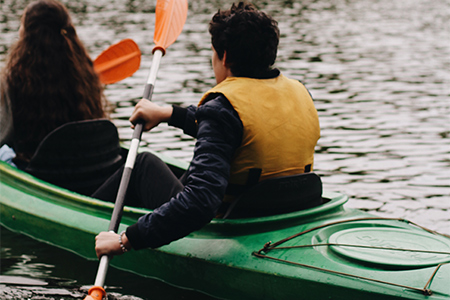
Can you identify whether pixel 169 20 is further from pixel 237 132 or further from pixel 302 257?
pixel 302 257

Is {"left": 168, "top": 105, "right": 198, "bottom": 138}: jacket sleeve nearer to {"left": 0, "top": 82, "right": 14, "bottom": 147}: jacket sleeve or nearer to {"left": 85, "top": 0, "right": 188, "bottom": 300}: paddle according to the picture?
{"left": 85, "top": 0, "right": 188, "bottom": 300}: paddle

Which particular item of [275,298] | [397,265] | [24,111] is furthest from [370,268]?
[24,111]

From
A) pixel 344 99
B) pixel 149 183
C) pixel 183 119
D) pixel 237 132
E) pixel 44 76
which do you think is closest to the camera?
pixel 237 132

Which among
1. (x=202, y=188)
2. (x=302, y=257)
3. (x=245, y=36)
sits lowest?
(x=302, y=257)

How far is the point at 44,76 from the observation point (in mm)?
3479

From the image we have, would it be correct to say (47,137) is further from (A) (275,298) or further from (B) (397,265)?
(B) (397,265)

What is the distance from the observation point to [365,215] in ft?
9.81

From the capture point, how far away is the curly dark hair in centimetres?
251

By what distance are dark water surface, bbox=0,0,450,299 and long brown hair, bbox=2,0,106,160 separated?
85cm

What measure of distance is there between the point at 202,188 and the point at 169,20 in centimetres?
179

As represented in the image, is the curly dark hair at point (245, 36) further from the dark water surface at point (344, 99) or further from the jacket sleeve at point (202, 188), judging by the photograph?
the dark water surface at point (344, 99)

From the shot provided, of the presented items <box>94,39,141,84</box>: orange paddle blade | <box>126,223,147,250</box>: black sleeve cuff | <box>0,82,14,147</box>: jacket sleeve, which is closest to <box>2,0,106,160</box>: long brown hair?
<box>0,82,14,147</box>: jacket sleeve

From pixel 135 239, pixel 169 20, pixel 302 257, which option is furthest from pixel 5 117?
pixel 302 257

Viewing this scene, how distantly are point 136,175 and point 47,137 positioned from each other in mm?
551
